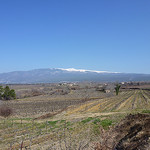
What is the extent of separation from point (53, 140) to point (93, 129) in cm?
379

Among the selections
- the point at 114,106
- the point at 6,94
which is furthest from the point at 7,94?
the point at 114,106

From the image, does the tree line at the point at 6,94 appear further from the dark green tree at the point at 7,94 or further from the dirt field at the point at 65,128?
the dirt field at the point at 65,128

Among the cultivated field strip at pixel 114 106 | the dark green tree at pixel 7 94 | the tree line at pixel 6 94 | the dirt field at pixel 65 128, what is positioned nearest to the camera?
the dirt field at pixel 65 128

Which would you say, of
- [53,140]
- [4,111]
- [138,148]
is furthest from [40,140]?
[4,111]

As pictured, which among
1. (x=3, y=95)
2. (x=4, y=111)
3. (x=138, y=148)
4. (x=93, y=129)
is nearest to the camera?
(x=138, y=148)

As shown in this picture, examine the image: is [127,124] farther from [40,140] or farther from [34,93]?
[34,93]

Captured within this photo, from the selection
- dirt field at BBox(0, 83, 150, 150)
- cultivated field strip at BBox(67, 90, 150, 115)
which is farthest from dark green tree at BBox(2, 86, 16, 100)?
cultivated field strip at BBox(67, 90, 150, 115)

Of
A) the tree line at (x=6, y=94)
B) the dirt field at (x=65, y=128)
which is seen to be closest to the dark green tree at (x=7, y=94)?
the tree line at (x=6, y=94)

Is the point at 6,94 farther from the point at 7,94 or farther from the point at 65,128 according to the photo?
the point at 65,128

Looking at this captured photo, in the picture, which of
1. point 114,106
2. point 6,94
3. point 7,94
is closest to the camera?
point 114,106

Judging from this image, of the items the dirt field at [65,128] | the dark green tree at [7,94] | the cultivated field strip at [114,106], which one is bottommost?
the dark green tree at [7,94]

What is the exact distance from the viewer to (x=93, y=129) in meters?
14.8

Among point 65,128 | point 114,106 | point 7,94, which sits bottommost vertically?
point 7,94

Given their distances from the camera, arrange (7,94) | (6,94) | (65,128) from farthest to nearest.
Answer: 1. (7,94)
2. (6,94)
3. (65,128)
